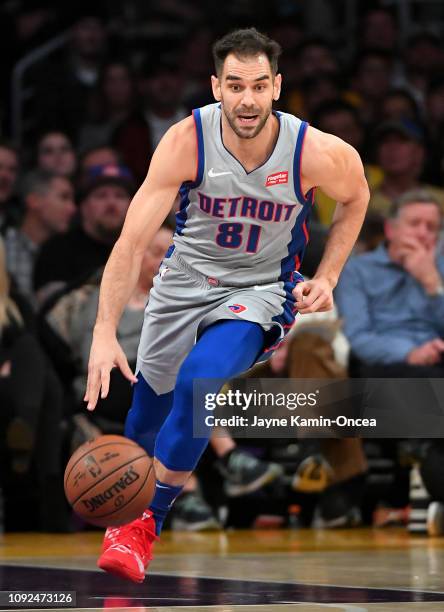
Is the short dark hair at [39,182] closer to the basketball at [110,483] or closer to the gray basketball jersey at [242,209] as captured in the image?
the gray basketball jersey at [242,209]

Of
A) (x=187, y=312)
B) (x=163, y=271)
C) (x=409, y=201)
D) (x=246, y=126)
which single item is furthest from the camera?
(x=409, y=201)

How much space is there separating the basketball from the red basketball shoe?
0.12m

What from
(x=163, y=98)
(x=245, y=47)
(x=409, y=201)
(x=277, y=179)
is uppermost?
(x=163, y=98)

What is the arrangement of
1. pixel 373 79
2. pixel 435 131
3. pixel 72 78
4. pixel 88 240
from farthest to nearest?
pixel 72 78, pixel 373 79, pixel 435 131, pixel 88 240

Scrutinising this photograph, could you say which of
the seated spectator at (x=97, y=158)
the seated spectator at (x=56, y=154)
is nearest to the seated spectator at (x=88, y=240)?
the seated spectator at (x=97, y=158)

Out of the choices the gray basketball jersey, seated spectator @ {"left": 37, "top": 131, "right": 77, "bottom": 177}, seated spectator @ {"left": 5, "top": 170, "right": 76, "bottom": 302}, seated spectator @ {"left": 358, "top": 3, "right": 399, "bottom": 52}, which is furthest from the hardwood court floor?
seated spectator @ {"left": 358, "top": 3, "right": 399, "bottom": 52}

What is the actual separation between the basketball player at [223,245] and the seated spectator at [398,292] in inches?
103

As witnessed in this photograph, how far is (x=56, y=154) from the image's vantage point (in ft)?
35.7

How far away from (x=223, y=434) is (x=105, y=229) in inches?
67.6

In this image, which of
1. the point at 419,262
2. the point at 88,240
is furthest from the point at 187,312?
the point at 88,240

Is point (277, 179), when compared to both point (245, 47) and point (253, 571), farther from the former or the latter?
point (253, 571)

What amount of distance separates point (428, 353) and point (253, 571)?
2.36 meters

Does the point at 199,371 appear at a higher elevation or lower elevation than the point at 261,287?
lower

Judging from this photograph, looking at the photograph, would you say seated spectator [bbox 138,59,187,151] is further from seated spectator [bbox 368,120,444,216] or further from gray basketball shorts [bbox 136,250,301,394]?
gray basketball shorts [bbox 136,250,301,394]
